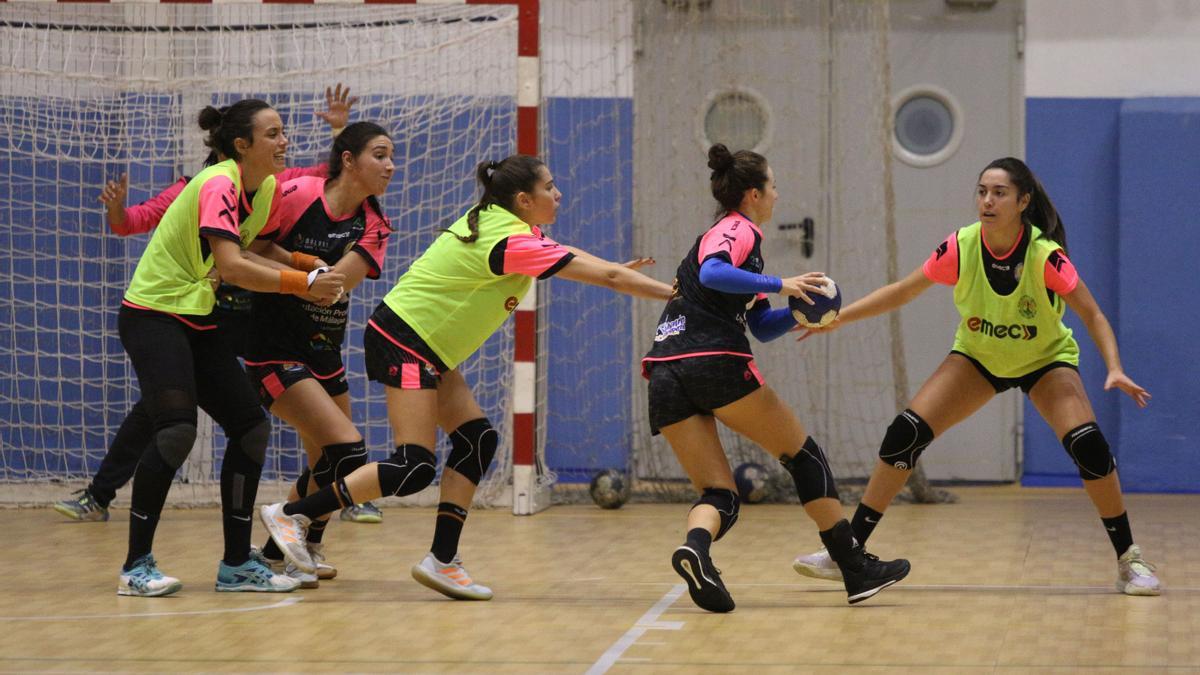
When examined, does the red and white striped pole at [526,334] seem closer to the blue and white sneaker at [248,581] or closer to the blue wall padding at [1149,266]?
the blue and white sneaker at [248,581]

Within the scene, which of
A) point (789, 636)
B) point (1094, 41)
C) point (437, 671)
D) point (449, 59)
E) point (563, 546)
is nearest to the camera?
point (437, 671)

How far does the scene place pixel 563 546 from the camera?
6703 millimetres

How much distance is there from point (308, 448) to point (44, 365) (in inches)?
141

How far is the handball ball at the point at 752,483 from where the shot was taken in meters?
8.20

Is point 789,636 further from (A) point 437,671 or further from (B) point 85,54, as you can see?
(B) point 85,54

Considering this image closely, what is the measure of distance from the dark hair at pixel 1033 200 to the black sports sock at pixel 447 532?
2.21 m

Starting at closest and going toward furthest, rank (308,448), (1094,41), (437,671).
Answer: (437,671) < (308,448) < (1094,41)

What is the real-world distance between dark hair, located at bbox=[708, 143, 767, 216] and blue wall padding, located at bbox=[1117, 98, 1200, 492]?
452cm

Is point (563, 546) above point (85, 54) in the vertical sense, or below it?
below

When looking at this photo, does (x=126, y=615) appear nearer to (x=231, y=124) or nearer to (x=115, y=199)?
(x=231, y=124)

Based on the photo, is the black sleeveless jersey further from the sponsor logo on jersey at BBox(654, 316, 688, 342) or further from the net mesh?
the net mesh

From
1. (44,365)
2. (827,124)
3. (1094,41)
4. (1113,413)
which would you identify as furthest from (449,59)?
(1113,413)

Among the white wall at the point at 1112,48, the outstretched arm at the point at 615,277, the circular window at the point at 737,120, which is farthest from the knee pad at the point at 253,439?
the white wall at the point at 1112,48

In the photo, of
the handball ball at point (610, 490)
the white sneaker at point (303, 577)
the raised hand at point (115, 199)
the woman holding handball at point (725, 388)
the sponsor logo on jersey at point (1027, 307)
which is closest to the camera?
the woman holding handball at point (725, 388)
